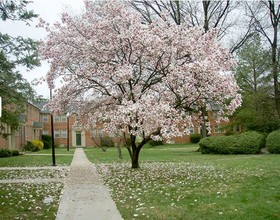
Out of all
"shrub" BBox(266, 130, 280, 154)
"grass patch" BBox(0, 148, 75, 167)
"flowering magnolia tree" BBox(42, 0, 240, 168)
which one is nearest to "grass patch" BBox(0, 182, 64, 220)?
"flowering magnolia tree" BBox(42, 0, 240, 168)

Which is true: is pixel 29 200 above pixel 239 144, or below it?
below

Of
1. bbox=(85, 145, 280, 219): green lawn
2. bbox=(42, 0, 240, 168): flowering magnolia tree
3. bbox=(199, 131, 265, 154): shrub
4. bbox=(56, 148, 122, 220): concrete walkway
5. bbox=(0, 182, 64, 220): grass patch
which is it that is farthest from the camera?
bbox=(199, 131, 265, 154): shrub

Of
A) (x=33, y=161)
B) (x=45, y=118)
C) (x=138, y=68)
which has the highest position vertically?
(x=45, y=118)

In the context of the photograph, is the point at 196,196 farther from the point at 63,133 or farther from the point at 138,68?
the point at 63,133

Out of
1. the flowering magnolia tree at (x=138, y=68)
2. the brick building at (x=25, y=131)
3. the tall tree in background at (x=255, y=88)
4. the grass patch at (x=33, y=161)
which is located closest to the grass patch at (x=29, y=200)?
the flowering magnolia tree at (x=138, y=68)

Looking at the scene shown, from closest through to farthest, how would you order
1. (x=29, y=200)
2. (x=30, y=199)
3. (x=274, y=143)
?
(x=29, y=200), (x=30, y=199), (x=274, y=143)

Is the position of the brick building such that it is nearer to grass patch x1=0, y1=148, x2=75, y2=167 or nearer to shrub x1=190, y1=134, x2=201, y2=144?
grass patch x1=0, y1=148, x2=75, y2=167

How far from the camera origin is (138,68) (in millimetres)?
15117

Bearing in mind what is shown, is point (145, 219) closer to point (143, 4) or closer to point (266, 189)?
point (266, 189)

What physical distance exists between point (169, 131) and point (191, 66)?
7.48 feet

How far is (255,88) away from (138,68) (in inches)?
802

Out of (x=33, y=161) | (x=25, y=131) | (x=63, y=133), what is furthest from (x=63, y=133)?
(x=33, y=161)

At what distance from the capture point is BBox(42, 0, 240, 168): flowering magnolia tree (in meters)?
12.8

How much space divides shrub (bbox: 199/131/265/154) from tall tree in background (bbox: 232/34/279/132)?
2.90 m
